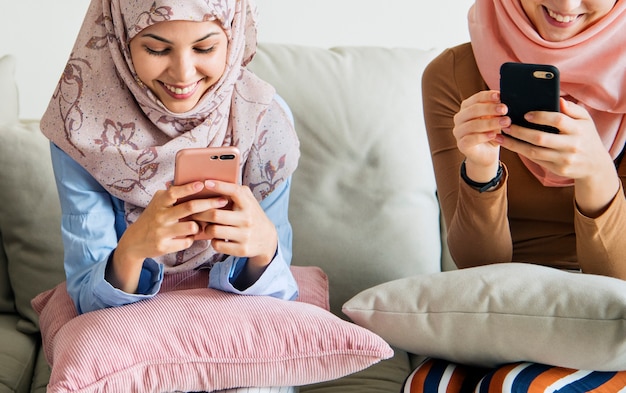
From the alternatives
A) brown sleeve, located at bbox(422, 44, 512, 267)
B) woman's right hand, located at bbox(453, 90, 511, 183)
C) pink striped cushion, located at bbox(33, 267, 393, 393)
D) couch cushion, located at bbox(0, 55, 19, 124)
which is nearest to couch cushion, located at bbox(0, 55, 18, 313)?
couch cushion, located at bbox(0, 55, 19, 124)

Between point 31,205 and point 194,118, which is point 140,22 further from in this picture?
point 31,205

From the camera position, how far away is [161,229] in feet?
4.59

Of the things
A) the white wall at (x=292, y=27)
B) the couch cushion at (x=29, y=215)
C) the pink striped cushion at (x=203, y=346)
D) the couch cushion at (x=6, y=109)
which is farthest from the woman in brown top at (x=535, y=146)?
the couch cushion at (x=6, y=109)

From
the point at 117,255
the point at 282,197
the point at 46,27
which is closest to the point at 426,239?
the point at 282,197

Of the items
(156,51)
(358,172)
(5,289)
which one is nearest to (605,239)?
(358,172)

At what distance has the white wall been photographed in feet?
7.81

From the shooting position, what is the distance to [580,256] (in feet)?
5.20

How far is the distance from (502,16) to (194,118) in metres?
0.62

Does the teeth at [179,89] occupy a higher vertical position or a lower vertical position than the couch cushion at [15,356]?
higher

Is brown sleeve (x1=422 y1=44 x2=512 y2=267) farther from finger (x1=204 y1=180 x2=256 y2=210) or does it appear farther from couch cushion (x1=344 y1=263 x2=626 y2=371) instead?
finger (x1=204 y1=180 x2=256 y2=210)

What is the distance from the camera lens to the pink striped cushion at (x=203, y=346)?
133 cm

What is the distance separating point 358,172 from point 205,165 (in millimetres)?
690

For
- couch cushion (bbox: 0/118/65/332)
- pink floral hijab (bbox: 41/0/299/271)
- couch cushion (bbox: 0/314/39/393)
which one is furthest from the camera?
couch cushion (bbox: 0/118/65/332)

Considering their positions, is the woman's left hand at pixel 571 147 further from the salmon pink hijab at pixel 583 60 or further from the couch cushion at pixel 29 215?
the couch cushion at pixel 29 215
